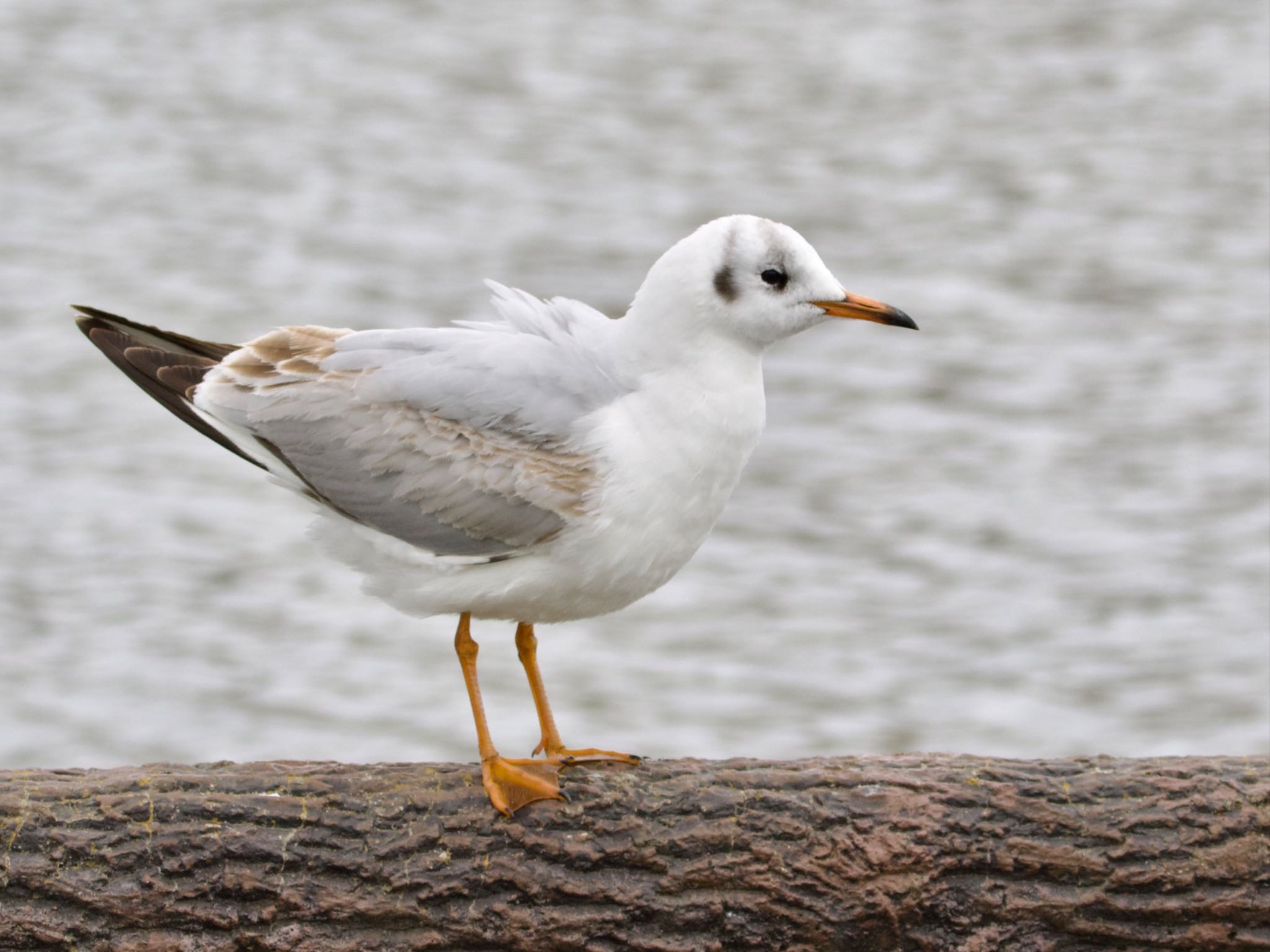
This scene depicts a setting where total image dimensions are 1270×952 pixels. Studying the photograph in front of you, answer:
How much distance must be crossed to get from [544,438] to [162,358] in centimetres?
112

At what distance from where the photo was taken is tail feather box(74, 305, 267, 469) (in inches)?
193

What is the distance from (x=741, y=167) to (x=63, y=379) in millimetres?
5281

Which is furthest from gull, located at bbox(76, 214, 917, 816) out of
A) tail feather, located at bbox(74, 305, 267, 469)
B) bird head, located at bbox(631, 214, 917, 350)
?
tail feather, located at bbox(74, 305, 267, 469)

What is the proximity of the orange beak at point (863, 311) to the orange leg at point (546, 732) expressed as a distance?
3.80 ft

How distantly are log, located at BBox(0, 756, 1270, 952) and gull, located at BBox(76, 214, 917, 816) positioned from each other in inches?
8.8

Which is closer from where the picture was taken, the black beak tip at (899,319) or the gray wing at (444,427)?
the gray wing at (444,427)

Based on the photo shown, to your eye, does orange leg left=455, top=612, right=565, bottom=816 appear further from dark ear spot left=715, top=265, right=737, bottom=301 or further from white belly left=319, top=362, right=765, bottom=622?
dark ear spot left=715, top=265, right=737, bottom=301

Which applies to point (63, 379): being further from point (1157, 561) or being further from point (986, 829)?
point (986, 829)

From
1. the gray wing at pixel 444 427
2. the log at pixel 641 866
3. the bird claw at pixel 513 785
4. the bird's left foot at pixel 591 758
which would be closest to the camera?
the log at pixel 641 866

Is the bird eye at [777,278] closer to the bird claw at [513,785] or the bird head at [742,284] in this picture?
the bird head at [742,284]

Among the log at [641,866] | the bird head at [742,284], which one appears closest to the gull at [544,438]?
the bird head at [742,284]

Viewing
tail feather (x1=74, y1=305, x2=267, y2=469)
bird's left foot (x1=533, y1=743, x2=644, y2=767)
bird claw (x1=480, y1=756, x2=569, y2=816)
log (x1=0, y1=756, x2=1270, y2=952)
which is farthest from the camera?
tail feather (x1=74, y1=305, x2=267, y2=469)

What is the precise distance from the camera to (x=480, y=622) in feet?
30.7

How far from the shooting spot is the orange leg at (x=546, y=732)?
4.71 metres
